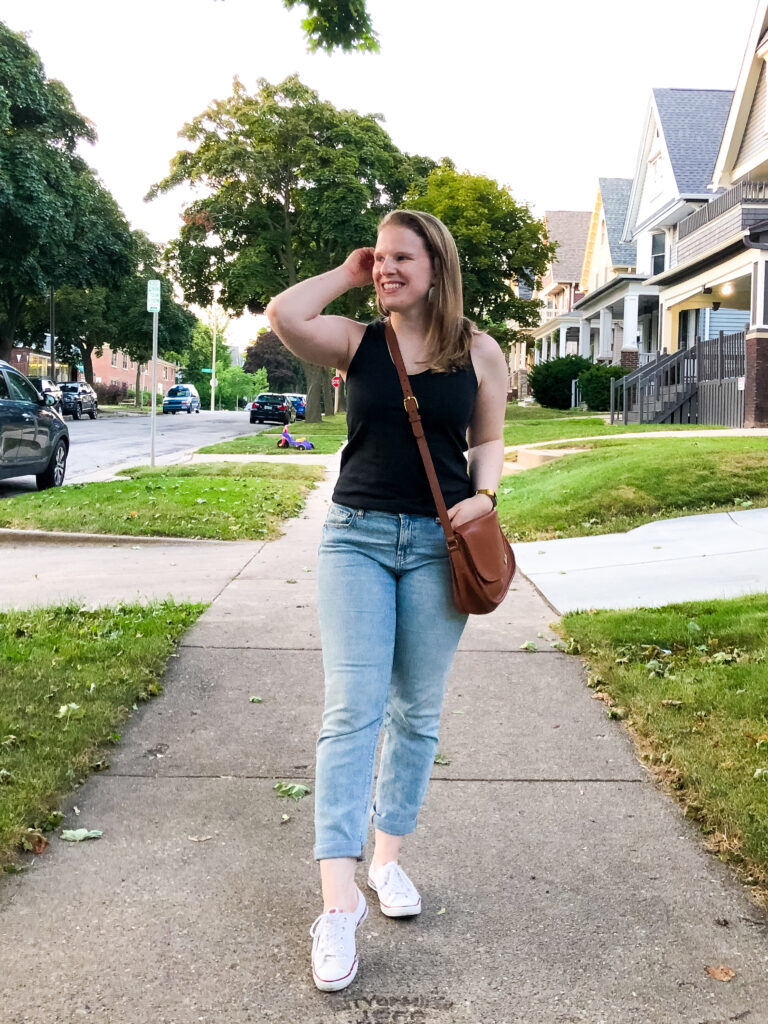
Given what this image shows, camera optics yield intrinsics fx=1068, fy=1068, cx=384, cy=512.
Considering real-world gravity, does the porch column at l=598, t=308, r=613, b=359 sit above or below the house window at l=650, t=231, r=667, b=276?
below

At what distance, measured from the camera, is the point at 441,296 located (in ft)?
9.60

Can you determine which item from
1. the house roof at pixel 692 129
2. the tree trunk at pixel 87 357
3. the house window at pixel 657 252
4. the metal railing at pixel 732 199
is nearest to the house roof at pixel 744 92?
the metal railing at pixel 732 199

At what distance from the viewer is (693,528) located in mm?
A: 9469

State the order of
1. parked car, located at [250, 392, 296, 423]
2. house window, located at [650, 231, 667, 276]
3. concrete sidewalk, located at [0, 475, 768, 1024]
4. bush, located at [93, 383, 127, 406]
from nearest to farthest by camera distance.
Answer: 1. concrete sidewalk, located at [0, 475, 768, 1024]
2. house window, located at [650, 231, 667, 276]
3. parked car, located at [250, 392, 296, 423]
4. bush, located at [93, 383, 127, 406]

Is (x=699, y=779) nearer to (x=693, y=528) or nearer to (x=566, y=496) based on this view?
(x=693, y=528)

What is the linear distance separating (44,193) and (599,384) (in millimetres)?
18328

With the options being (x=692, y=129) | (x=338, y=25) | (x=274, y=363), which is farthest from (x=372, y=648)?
(x=274, y=363)

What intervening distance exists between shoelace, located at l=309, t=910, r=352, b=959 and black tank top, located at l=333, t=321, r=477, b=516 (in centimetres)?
106

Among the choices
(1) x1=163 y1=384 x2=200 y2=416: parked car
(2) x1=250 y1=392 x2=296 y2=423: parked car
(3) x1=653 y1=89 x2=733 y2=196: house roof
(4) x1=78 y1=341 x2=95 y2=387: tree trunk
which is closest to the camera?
(3) x1=653 y1=89 x2=733 y2=196: house roof

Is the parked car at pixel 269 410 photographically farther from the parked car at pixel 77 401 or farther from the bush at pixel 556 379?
the bush at pixel 556 379

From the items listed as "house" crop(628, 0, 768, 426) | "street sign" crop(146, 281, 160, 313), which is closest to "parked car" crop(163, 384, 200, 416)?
"house" crop(628, 0, 768, 426)

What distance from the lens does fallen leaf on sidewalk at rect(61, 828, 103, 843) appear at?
11.6 ft

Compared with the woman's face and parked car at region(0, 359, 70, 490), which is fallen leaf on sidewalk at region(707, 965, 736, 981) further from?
parked car at region(0, 359, 70, 490)

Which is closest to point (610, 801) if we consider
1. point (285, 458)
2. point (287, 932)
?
point (287, 932)
